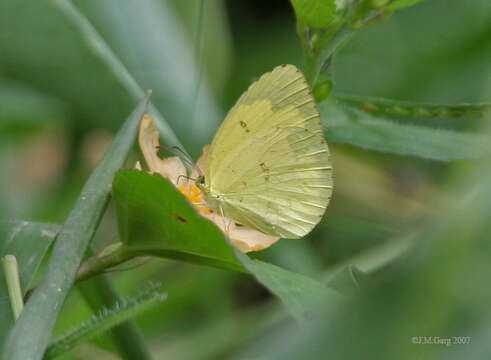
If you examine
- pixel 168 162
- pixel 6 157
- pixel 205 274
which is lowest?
pixel 205 274

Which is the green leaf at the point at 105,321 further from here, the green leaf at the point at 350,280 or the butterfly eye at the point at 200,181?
the butterfly eye at the point at 200,181

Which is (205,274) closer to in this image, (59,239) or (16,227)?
(16,227)

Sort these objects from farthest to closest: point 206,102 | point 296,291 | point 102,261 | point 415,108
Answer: point 206,102 → point 415,108 → point 102,261 → point 296,291

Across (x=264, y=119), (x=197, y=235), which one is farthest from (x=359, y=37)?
(x=197, y=235)

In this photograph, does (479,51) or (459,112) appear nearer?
(459,112)

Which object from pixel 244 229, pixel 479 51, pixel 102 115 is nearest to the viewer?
pixel 244 229

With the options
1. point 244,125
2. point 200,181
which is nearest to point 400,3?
point 244,125

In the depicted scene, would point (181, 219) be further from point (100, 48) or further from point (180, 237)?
point (100, 48)
